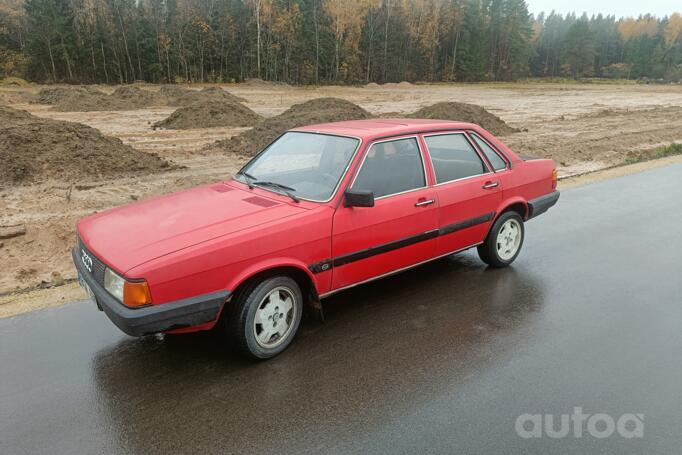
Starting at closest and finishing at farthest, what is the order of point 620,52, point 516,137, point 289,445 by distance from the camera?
1. point 289,445
2. point 516,137
3. point 620,52

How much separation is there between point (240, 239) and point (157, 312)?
722mm

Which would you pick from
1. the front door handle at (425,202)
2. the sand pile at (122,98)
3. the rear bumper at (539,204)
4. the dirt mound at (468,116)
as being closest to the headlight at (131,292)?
the front door handle at (425,202)

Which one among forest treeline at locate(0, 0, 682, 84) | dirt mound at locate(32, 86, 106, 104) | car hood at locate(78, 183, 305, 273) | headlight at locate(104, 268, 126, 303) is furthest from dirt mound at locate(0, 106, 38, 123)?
forest treeline at locate(0, 0, 682, 84)

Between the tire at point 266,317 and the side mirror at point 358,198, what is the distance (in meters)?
0.77

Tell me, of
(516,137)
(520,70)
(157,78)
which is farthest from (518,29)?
(516,137)

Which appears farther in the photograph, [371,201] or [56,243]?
[56,243]

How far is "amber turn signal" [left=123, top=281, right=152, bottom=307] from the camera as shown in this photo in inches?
122

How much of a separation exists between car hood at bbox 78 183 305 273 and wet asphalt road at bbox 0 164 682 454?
0.90 metres

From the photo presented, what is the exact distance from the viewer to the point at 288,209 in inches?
151

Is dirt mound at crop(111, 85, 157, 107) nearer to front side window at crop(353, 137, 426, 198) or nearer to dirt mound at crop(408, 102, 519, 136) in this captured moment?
dirt mound at crop(408, 102, 519, 136)

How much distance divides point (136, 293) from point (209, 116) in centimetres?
1800

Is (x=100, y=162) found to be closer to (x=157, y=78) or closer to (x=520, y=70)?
(x=157, y=78)

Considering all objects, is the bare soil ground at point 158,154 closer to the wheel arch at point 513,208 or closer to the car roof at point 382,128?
the car roof at point 382,128

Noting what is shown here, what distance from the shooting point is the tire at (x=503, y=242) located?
5.33 metres
